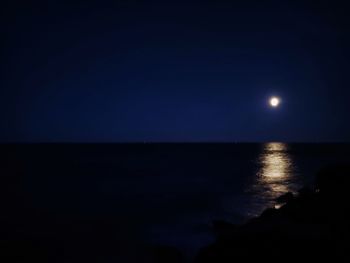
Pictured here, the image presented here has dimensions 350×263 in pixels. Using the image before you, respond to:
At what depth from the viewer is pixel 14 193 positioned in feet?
138

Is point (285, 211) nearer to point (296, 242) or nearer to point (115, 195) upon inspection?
point (296, 242)

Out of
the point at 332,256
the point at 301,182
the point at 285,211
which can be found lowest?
the point at 301,182

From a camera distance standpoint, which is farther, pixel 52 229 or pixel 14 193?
pixel 14 193

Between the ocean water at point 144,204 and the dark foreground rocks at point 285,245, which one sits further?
the ocean water at point 144,204

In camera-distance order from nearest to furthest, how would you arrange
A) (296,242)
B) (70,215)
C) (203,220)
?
1. (296,242)
2. (203,220)
3. (70,215)

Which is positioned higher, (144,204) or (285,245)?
(285,245)

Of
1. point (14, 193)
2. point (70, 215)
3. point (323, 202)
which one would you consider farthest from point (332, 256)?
point (14, 193)

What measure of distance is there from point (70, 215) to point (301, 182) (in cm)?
3856

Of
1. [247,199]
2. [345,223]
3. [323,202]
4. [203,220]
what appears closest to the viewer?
[345,223]

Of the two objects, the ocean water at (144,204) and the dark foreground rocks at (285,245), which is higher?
the dark foreground rocks at (285,245)

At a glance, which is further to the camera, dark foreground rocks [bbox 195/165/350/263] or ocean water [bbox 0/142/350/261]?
ocean water [bbox 0/142/350/261]

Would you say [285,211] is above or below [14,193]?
above

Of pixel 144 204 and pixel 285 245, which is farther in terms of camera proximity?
pixel 144 204

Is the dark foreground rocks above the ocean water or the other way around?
above
